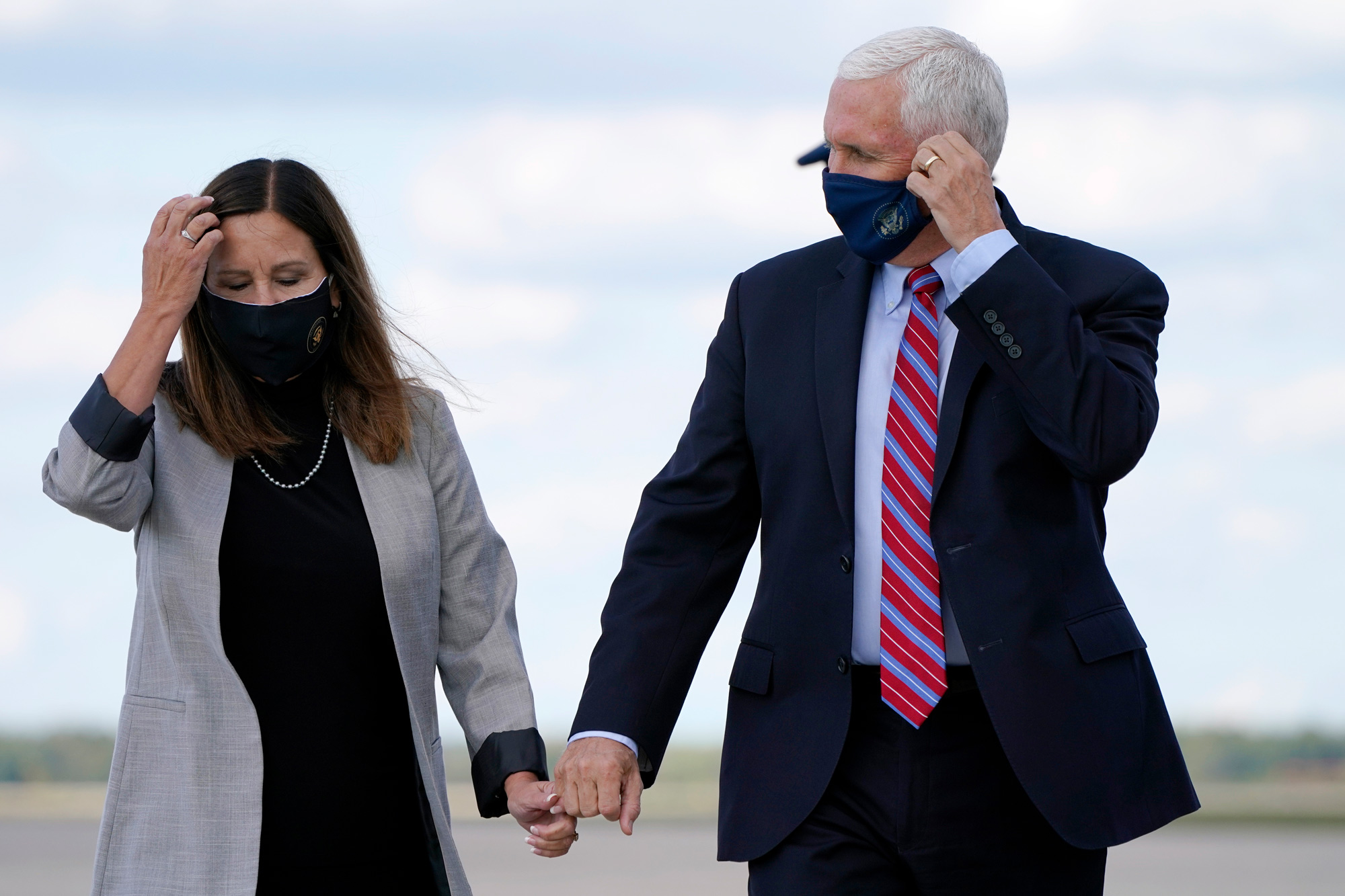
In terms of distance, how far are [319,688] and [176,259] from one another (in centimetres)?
75

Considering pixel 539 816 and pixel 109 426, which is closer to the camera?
pixel 109 426

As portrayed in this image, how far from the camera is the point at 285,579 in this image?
276cm

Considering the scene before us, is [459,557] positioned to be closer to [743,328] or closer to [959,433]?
[743,328]

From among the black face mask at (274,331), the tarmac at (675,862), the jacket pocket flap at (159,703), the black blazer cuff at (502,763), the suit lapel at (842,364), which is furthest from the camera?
the tarmac at (675,862)

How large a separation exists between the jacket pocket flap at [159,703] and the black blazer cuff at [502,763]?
0.57 meters

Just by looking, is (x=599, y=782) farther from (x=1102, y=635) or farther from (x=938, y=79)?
(x=938, y=79)

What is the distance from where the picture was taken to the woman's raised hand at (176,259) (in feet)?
8.88

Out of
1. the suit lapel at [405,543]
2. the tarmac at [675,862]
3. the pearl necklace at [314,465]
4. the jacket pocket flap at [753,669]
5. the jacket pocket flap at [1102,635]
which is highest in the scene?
the pearl necklace at [314,465]

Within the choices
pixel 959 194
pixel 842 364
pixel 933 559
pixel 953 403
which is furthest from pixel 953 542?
pixel 959 194

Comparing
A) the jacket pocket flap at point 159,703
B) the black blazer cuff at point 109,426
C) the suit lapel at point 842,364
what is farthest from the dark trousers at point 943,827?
the black blazer cuff at point 109,426

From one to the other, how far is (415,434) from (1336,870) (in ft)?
17.0

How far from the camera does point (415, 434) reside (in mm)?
3027

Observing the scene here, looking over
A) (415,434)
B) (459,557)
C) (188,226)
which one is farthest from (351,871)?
(188,226)

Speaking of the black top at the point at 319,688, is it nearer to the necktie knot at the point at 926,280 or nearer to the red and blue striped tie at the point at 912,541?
the red and blue striped tie at the point at 912,541
